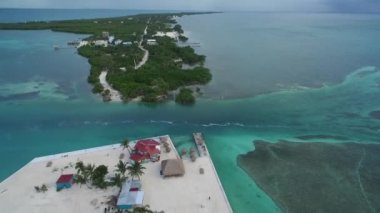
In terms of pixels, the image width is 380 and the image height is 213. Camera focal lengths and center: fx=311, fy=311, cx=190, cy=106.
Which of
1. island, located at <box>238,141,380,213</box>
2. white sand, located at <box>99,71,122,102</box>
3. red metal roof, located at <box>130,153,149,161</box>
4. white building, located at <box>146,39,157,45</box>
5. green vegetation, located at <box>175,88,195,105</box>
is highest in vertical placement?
white building, located at <box>146,39,157,45</box>

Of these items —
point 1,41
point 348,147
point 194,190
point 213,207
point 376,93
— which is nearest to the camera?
point 213,207

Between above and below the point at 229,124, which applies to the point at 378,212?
below

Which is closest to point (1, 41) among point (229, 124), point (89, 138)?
point (89, 138)

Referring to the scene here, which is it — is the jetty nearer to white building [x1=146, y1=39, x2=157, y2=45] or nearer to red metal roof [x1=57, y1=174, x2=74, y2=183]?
red metal roof [x1=57, y1=174, x2=74, y2=183]

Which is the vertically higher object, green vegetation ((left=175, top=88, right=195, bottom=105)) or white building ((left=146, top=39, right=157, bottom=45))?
white building ((left=146, top=39, right=157, bottom=45))

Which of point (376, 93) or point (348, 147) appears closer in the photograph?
point (348, 147)

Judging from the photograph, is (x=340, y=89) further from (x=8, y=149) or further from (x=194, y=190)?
(x=8, y=149)

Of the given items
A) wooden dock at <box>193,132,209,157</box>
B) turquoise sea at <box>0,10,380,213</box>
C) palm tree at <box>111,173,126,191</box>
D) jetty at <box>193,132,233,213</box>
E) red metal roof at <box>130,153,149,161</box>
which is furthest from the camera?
turquoise sea at <box>0,10,380,213</box>

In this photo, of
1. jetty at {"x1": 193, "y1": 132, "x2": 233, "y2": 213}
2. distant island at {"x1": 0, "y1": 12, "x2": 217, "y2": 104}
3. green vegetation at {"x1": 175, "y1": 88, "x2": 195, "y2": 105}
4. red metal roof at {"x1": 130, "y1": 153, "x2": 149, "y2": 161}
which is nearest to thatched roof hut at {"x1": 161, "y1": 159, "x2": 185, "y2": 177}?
red metal roof at {"x1": 130, "y1": 153, "x2": 149, "y2": 161}
